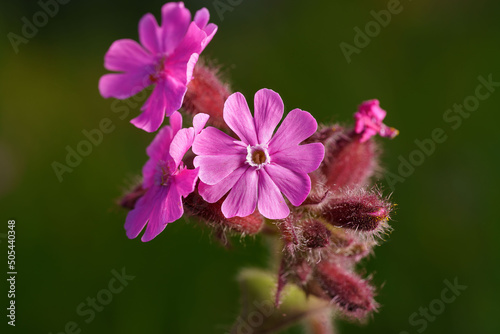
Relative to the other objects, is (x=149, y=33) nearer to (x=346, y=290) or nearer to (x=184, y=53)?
(x=184, y=53)

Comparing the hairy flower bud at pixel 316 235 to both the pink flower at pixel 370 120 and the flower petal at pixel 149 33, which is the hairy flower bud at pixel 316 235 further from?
the flower petal at pixel 149 33

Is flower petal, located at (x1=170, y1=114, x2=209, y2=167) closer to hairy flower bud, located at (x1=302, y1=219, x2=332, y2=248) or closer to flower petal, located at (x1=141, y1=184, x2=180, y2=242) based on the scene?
flower petal, located at (x1=141, y1=184, x2=180, y2=242)

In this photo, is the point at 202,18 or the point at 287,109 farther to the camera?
the point at 287,109

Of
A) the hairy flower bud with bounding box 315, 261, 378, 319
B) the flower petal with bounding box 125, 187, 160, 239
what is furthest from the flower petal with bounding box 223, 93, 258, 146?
the hairy flower bud with bounding box 315, 261, 378, 319

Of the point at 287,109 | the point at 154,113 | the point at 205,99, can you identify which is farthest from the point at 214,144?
the point at 287,109

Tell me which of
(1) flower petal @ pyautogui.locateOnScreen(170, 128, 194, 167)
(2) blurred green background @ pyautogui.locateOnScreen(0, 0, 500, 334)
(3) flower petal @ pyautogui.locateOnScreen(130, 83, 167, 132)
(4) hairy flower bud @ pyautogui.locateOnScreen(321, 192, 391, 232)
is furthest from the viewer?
(2) blurred green background @ pyautogui.locateOnScreen(0, 0, 500, 334)

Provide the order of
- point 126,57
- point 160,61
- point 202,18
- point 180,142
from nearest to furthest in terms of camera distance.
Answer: point 180,142 → point 202,18 → point 160,61 → point 126,57
